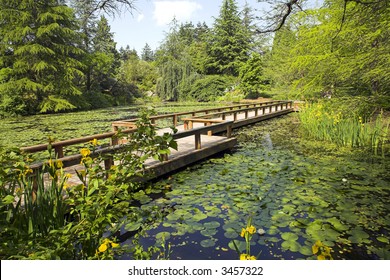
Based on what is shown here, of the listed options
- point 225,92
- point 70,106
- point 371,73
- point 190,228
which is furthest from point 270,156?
point 225,92

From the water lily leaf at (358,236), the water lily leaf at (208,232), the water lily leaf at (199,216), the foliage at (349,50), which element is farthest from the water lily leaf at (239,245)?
the foliage at (349,50)

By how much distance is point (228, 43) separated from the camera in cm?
3791

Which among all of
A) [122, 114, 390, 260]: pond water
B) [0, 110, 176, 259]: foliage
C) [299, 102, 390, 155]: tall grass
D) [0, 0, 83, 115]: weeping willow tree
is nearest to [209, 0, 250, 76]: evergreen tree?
[0, 0, 83, 115]: weeping willow tree

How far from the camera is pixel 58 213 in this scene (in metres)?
2.53

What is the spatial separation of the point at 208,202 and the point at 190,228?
2.82 feet

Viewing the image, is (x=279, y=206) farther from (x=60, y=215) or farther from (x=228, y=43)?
(x=228, y=43)

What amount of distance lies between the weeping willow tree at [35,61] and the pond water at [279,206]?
20.5m

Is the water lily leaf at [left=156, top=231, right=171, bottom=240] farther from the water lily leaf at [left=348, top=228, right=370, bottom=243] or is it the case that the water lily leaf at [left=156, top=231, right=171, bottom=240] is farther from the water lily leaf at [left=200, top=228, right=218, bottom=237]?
the water lily leaf at [left=348, top=228, right=370, bottom=243]

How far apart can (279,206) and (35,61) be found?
964 inches

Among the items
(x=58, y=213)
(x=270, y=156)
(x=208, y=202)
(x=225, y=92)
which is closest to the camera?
(x=58, y=213)

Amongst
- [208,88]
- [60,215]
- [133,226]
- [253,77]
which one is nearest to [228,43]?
[208,88]

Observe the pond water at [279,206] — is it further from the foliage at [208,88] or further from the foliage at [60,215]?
the foliage at [208,88]

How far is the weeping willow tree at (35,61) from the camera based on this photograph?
2139 cm
